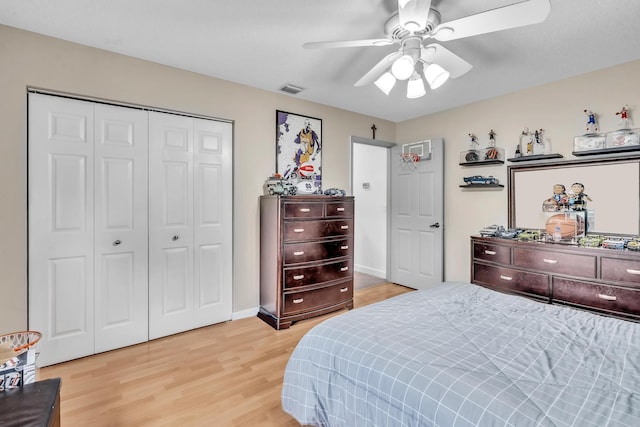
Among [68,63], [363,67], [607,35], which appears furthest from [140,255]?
[607,35]

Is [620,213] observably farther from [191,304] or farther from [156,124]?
[156,124]

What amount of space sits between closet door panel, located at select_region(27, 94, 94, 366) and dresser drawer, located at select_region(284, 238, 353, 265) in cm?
167

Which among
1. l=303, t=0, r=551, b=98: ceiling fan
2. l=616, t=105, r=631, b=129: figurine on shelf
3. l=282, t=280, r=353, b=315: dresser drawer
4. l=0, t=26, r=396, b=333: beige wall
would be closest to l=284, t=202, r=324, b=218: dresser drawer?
l=0, t=26, r=396, b=333: beige wall

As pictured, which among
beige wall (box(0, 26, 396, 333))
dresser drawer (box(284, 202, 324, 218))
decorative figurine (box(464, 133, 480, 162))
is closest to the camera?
beige wall (box(0, 26, 396, 333))

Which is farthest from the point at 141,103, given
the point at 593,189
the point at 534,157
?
the point at 593,189

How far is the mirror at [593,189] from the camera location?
106 inches

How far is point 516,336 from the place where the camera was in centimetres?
145

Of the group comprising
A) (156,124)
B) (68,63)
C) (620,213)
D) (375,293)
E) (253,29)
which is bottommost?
(375,293)

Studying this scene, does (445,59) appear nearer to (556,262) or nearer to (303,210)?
(303,210)

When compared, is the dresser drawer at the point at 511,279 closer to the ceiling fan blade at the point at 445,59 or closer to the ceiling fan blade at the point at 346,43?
the ceiling fan blade at the point at 445,59

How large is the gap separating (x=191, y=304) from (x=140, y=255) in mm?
674

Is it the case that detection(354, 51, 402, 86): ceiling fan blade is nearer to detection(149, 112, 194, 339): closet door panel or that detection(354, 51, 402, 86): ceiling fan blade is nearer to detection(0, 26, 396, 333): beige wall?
detection(0, 26, 396, 333): beige wall

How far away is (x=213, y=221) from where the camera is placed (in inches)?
121

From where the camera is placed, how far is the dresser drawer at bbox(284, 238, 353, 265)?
3.06 m
